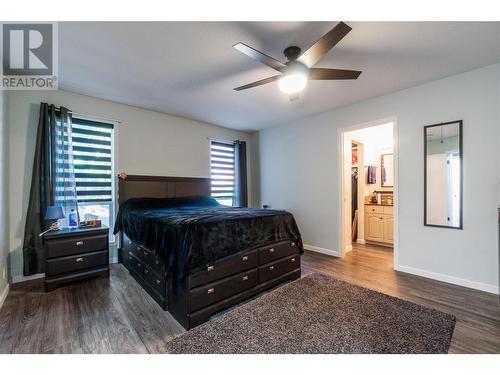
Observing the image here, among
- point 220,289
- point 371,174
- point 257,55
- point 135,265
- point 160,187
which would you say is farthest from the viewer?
point 371,174

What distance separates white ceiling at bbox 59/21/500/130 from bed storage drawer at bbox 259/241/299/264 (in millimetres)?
2113

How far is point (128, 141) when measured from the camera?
3.73 m

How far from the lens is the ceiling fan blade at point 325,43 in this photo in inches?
59.1

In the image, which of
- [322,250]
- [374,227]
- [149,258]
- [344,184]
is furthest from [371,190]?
[149,258]

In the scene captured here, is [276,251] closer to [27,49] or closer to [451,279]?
[451,279]

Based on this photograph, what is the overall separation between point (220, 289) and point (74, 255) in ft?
6.51

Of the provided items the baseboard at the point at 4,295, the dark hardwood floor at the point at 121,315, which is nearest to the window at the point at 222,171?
the dark hardwood floor at the point at 121,315

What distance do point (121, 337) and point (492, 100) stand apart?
4.48m

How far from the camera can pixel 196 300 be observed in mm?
1965

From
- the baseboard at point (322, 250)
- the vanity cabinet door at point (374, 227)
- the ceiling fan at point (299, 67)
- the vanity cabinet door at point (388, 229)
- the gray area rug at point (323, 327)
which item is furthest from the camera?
the vanity cabinet door at point (374, 227)

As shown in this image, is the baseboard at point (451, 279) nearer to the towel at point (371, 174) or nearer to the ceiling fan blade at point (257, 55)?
the towel at point (371, 174)

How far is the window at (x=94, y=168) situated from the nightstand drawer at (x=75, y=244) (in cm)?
64
